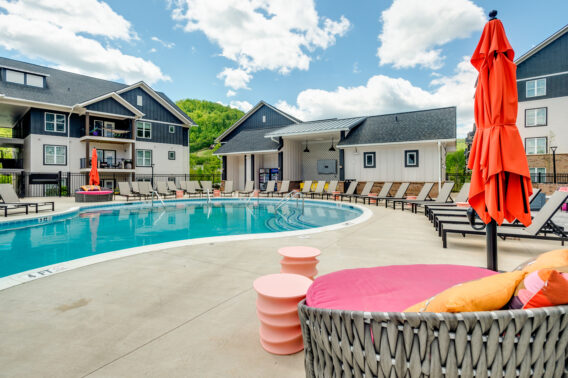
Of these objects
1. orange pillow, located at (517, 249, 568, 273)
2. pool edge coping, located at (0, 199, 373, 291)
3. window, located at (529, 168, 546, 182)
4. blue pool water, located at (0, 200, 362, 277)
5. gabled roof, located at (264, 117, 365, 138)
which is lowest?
blue pool water, located at (0, 200, 362, 277)

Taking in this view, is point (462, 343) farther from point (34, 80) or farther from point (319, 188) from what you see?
point (34, 80)

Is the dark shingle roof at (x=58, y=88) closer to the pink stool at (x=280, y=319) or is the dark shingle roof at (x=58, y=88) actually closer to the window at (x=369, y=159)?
the window at (x=369, y=159)

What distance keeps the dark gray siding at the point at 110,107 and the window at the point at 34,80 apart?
3.73 m


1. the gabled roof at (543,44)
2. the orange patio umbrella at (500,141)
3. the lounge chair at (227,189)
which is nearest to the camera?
the orange patio umbrella at (500,141)

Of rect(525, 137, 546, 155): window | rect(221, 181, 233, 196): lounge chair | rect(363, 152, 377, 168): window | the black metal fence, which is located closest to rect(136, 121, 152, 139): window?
the black metal fence

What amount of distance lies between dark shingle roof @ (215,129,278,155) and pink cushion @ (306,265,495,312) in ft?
56.9

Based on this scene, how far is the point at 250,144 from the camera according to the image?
71.3 feet

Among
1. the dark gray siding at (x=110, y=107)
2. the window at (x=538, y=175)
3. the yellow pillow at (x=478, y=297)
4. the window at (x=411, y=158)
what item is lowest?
the yellow pillow at (x=478, y=297)

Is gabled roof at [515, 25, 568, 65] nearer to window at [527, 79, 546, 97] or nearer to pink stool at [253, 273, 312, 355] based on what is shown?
window at [527, 79, 546, 97]

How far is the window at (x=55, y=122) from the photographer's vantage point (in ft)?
62.3

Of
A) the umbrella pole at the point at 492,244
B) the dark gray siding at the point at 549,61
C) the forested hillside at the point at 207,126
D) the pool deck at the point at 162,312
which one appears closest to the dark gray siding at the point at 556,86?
the dark gray siding at the point at 549,61

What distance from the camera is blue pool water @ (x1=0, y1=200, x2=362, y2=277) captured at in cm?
562

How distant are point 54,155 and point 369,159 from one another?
2047 centimetres

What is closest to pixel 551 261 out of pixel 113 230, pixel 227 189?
pixel 113 230
